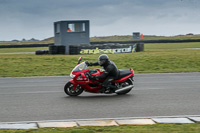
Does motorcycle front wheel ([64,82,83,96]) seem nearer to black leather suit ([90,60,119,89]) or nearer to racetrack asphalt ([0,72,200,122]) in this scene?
racetrack asphalt ([0,72,200,122])

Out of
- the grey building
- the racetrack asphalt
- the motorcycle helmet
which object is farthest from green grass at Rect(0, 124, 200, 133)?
the grey building

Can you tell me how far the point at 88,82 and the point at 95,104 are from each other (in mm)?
1313

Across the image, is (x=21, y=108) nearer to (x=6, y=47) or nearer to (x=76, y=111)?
(x=76, y=111)

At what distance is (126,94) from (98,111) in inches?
119

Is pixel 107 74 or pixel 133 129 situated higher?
pixel 107 74

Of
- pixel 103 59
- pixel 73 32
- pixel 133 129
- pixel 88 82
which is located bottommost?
pixel 133 129

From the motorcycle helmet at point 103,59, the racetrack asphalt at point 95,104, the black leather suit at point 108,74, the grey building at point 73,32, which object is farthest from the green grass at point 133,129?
the grey building at point 73,32

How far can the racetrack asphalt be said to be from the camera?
8.20 metres

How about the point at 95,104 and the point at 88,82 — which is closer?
the point at 95,104

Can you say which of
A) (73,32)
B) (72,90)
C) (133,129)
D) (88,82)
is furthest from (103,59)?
(73,32)

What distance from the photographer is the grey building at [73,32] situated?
125 ft

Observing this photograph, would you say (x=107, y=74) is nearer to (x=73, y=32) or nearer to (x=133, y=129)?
(x=133, y=129)

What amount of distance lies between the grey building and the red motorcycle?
90.1 ft

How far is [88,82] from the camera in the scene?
1083 centimetres
